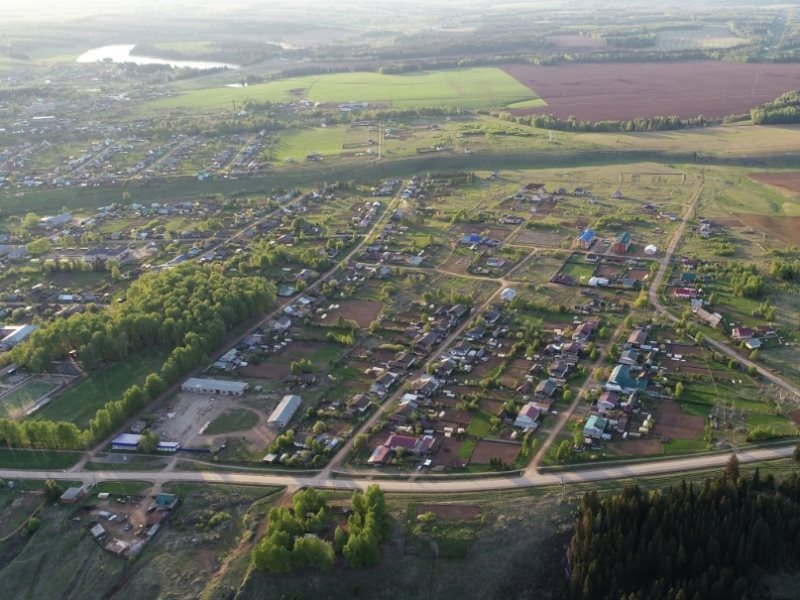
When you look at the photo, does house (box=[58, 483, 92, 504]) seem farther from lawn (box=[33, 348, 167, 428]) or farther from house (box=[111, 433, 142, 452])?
lawn (box=[33, 348, 167, 428])

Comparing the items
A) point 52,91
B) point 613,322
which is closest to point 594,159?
point 613,322

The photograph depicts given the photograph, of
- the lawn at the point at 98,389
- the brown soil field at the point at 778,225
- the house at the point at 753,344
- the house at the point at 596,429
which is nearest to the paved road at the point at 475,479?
the house at the point at 596,429

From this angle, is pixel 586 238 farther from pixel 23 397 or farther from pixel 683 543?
pixel 23 397

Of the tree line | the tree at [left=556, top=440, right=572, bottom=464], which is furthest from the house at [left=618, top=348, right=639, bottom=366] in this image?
the tree line

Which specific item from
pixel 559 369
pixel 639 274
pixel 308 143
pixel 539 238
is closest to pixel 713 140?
pixel 539 238

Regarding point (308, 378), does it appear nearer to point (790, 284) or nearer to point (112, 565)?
point (112, 565)

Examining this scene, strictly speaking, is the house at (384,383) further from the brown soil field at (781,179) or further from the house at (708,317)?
the brown soil field at (781,179)
